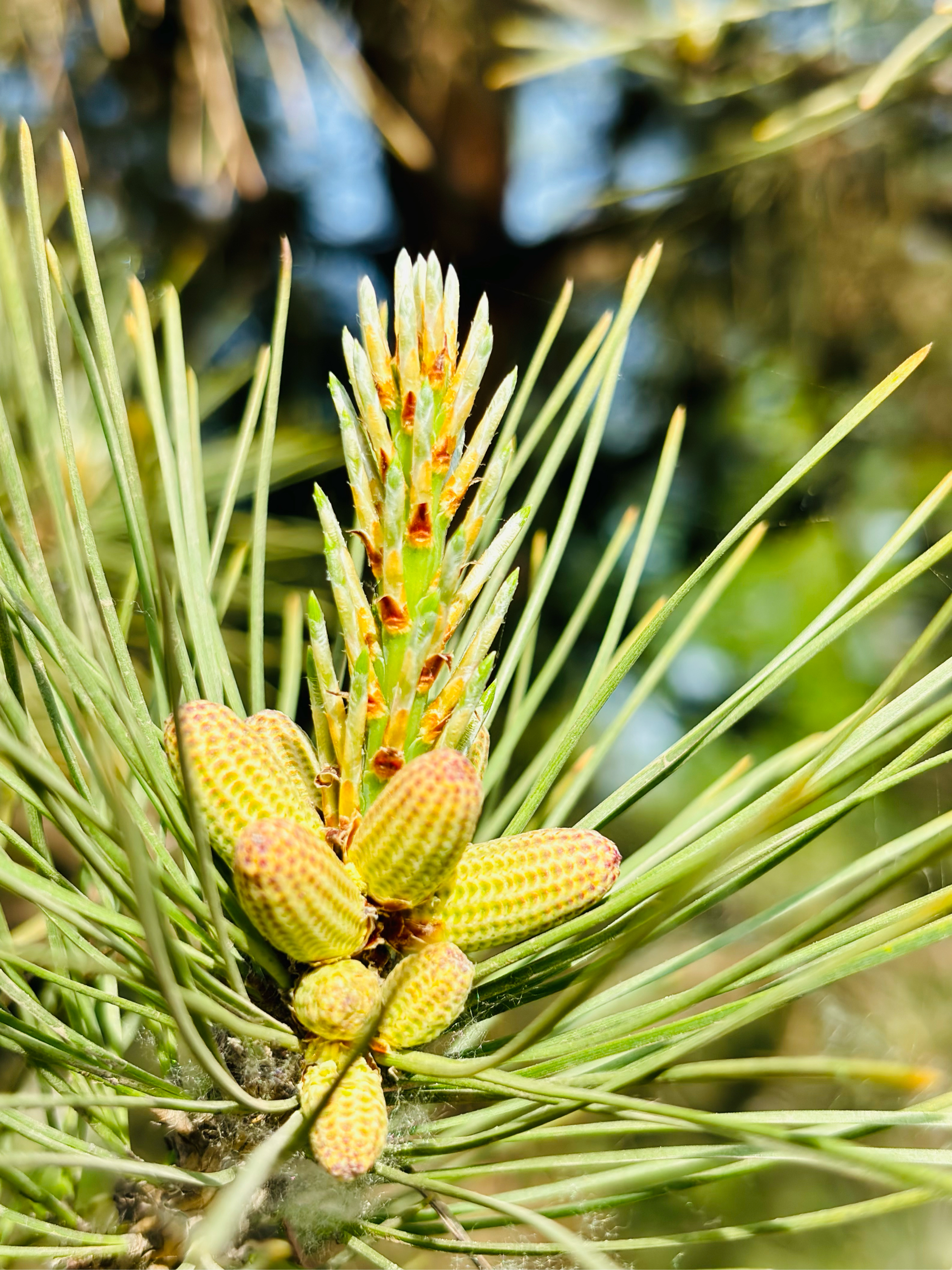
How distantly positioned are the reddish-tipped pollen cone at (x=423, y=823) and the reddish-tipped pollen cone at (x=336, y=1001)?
34 mm

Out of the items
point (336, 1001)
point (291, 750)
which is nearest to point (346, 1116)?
point (336, 1001)

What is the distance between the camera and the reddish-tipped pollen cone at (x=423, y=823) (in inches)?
13.4

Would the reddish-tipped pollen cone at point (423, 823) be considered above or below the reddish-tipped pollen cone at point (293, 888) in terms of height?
above

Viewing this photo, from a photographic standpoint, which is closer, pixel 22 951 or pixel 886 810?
pixel 22 951

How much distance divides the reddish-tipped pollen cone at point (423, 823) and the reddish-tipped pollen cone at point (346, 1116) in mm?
63

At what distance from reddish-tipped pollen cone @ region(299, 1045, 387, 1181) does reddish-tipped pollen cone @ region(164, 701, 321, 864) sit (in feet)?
0.28

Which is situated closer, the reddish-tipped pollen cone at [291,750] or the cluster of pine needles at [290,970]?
the cluster of pine needles at [290,970]

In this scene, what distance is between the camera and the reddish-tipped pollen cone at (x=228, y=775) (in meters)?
0.36

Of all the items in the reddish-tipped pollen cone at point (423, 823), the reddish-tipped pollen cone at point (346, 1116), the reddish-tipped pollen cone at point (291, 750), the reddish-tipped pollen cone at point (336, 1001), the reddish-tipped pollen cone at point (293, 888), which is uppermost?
the reddish-tipped pollen cone at point (291, 750)

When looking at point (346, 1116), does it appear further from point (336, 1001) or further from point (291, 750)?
point (291, 750)

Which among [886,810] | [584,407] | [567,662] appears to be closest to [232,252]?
[567,662]

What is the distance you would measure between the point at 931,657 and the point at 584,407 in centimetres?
109

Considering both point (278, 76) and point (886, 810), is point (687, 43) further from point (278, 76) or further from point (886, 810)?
point (886, 810)

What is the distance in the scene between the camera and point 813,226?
1485mm
